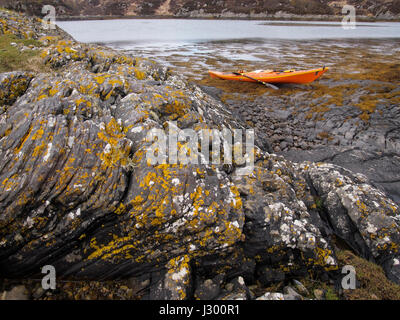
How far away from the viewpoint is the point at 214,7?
11831 cm

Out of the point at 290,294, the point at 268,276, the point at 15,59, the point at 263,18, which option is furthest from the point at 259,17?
the point at 290,294

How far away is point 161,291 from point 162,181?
2302 mm

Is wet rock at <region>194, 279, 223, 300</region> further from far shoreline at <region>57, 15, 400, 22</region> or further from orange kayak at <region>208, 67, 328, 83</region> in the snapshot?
far shoreline at <region>57, 15, 400, 22</region>

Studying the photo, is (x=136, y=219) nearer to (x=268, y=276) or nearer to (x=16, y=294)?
(x=16, y=294)

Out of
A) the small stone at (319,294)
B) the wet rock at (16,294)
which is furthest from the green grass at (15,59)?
the small stone at (319,294)

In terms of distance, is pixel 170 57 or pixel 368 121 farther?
pixel 170 57

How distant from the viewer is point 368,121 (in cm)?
1570

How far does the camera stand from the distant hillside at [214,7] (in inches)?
3686

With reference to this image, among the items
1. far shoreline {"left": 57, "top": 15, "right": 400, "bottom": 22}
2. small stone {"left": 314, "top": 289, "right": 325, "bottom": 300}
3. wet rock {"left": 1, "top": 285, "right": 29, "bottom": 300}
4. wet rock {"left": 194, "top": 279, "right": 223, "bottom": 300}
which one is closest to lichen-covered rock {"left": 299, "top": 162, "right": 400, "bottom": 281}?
small stone {"left": 314, "top": 289, "right": 325, "bottom": 300}

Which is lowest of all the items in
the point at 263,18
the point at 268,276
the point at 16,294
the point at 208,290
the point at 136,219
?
the point at 268,276

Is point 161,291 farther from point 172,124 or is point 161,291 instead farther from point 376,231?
point 376,231

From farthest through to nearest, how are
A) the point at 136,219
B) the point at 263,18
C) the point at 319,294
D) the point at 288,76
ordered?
the point at 263,18 < the point at 288,76 < the point at 319,294 < the point at 136,219

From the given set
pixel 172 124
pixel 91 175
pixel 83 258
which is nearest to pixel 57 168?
pixel 91 175

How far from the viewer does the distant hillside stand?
93.6m
